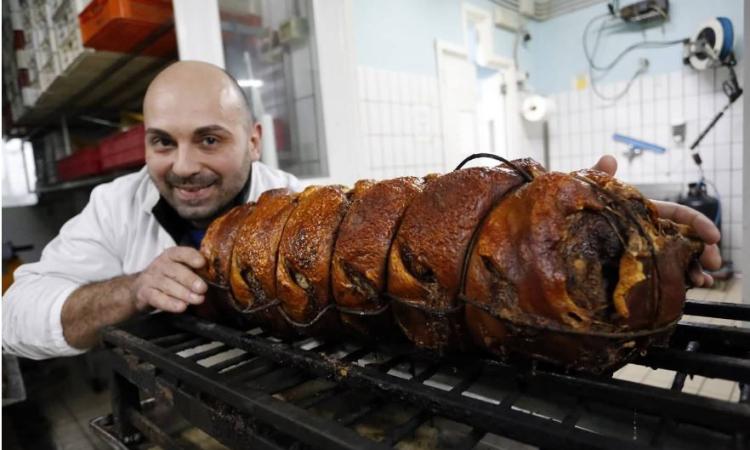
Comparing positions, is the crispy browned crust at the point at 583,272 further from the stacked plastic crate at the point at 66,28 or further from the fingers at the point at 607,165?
the stacked plastic crate at the point at 66,28

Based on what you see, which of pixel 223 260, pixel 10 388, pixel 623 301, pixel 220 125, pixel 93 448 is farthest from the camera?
pixel 10 388

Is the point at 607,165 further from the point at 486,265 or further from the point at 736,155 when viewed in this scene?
the point at 736,155

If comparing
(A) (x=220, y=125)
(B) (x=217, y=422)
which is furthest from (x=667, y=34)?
(B) (x=217, y=422)

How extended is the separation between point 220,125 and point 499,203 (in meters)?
1.06

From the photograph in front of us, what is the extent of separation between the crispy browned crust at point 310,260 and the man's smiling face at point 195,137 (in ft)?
2.45

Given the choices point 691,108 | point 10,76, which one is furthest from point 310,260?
point 691,108

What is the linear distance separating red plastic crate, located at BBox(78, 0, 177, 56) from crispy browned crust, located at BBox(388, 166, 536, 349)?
1961 mm

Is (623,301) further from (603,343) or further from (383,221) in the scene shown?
(383,221)

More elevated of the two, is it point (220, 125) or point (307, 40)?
point (307, 40)

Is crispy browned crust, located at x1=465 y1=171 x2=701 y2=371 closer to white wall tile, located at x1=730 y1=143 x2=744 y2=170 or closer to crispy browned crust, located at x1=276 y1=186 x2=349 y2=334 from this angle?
crispy browned crust, located at x1=276 y1=186 x2=349 y2=334

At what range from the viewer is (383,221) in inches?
25.3

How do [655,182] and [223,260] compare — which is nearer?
[223,260]

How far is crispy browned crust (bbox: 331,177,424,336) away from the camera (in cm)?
64

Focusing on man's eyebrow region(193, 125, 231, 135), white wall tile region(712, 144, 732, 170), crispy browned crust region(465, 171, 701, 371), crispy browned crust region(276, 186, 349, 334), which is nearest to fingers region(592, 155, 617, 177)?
crispy browned crust region(465, 171, 701, 371)
